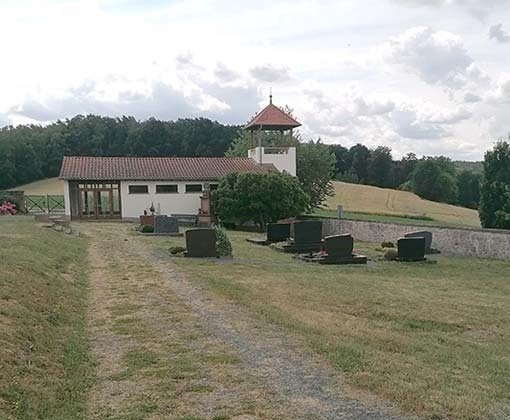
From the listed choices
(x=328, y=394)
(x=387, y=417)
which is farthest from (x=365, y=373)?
(x=387, y=417)

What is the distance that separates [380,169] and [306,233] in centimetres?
9170

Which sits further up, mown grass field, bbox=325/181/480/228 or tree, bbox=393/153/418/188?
tree, bbox=393/153/418/188

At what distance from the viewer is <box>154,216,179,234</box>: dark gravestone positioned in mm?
26641

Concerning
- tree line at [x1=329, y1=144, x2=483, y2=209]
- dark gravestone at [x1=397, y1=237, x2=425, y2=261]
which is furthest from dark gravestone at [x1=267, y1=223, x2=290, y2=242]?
tree line at [x1=329, y1=144, x2=483, y2=209]

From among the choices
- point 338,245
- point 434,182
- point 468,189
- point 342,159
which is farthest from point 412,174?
point 338,245

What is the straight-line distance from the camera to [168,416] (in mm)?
5242

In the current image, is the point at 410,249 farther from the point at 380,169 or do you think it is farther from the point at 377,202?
the point at 380,169

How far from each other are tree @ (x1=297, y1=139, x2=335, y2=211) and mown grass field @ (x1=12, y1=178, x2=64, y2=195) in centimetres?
2930

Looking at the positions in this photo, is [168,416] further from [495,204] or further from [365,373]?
[495,204]

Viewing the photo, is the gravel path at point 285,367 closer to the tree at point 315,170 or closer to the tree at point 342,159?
the tree at point 315,170

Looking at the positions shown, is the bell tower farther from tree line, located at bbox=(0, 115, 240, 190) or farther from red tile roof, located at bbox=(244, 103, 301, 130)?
tree line, located at bbox=(0, 115, 240, 190)

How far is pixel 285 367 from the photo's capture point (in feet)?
22.0

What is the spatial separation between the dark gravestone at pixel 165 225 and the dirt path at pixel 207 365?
14.6 metres

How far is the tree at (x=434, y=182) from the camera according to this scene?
9369 centimetres
